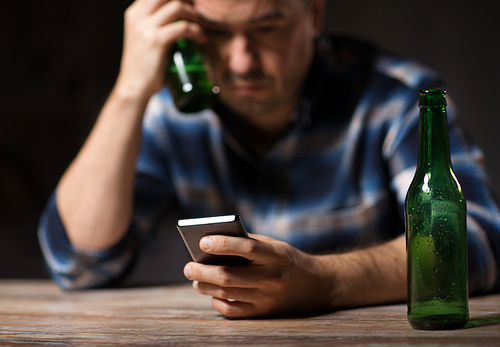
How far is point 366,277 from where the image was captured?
80 centimetres

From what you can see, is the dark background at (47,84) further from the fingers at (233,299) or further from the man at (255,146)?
the fingers at (233,299)

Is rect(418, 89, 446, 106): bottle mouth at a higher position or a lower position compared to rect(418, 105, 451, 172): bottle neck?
higher

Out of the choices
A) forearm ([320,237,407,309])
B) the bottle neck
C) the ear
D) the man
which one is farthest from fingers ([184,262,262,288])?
the ear

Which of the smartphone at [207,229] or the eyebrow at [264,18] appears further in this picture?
the eyebrow at [264,18]

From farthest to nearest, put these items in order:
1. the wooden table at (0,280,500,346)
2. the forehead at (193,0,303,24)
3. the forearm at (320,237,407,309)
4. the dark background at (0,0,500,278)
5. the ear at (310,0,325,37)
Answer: the dark background at (0,0,500,278) → the ear at (310,0,325,37) → the forehead at (193,0,303,24) → the forearm at (320,237,407,309) → the wooden table at (0,280,500,346)

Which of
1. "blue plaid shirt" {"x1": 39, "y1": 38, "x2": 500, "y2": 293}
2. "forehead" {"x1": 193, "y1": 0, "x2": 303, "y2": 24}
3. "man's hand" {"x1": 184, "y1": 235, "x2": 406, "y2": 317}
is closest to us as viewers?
"man's hand" {"x1": 184, "y1": 235, "x2": 406, "y2": 317}

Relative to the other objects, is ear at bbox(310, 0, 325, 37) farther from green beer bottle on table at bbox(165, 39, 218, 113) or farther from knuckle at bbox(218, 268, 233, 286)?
knuckle at bbox(218, 268, 233, 286)

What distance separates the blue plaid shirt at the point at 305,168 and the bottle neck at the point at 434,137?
1.99 feet

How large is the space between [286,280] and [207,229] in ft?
0.46

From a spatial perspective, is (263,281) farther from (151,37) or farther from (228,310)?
(151,37)

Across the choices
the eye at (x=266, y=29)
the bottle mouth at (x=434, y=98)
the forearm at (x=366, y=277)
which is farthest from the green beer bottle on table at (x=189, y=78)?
the bottle mouth at (x=434, y=98)

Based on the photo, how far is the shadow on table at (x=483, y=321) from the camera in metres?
0.60

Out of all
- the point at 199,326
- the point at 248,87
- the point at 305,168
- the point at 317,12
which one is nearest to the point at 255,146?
the point at 305,168

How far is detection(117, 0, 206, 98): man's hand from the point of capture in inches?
47.9
